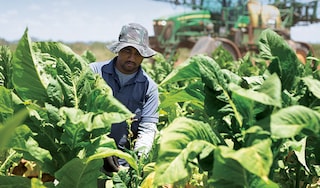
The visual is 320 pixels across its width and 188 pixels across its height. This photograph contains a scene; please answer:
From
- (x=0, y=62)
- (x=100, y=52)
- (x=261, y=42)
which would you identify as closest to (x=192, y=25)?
(x=0, y=62)

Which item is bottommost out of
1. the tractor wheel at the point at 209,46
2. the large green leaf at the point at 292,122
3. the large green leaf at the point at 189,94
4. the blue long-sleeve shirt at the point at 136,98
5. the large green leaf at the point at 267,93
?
the tractor wheel at the point at 209,46

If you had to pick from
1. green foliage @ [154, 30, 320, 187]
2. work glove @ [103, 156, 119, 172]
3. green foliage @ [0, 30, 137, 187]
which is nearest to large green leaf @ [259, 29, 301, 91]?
green foliage @ [154, 30, 320, 187]

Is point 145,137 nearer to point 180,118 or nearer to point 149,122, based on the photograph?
point 149,122

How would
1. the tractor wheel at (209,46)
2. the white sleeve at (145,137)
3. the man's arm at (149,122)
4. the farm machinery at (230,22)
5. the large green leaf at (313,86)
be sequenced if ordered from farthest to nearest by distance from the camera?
1. the farm machinery at (230,22)
2. the tractor wheel at (209,46)
3. the man's arm at (149,122)
4. the white sleeve at (145,137)
5. the large green leaf at (313,86)

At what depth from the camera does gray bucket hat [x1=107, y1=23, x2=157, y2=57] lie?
2939 mm

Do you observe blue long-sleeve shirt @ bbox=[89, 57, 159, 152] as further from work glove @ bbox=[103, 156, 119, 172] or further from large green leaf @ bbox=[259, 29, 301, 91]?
large green leaf @ bbox=[259, 29, 301, 91]

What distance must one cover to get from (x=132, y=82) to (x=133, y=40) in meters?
0.25

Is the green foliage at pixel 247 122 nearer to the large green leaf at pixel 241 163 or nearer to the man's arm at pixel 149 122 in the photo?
the large green leaf at pixel 241 163

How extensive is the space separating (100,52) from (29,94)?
1712 inches

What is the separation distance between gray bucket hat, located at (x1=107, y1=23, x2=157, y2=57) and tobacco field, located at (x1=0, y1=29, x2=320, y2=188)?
0.78 meters

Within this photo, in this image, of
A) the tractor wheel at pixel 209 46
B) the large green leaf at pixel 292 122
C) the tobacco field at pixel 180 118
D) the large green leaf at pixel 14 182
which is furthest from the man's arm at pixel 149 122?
the tractor wheel at pixel 209 46

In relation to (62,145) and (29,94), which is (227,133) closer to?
(62,145)

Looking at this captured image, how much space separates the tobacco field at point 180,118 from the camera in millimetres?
1631

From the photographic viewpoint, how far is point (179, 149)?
1.66 m
